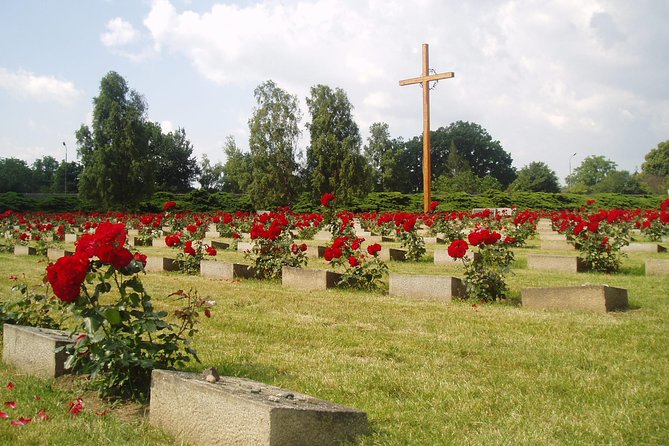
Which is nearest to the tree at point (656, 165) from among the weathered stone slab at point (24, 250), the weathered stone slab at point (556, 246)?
the weathered stone slab at point (556, 246)

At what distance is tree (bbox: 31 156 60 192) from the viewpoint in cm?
8875

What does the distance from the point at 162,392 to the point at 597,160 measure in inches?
4636

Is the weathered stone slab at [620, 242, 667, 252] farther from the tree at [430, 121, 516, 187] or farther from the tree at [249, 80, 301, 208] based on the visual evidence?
the tree at [430, 121, 516, 187]

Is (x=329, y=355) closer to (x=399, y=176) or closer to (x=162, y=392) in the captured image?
(x=162, y=392)

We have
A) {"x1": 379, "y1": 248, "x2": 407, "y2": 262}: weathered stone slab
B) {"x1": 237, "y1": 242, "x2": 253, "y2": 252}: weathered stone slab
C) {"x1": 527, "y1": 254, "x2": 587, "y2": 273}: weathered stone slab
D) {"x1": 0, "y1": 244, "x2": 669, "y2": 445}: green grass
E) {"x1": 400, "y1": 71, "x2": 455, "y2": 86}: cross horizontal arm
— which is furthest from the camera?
{"x1": 400, "y1": 71, "x2": 455, "y2": 86}: cross horizontal arm

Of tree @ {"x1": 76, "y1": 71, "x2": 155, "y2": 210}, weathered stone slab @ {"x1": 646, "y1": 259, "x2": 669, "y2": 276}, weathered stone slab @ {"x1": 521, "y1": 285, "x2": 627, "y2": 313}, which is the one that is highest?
tree @ {"x1": 76, "y1": 71, "x2": 155, "y2": 210}

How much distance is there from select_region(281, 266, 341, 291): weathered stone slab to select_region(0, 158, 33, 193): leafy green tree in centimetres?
7798

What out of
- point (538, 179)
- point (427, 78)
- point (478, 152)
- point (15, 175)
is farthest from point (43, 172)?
point (427, 78)

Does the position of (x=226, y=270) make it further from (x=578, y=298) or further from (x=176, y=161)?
(x=176, y=161)

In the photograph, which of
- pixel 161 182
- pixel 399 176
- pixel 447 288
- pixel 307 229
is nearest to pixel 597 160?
pixel 399 176

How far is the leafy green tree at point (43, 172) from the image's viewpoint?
3499 inches

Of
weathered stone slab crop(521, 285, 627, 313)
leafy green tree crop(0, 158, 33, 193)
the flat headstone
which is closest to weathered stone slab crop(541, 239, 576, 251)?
the flat headstone

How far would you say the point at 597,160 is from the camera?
11088 centimetres

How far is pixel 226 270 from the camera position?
Result: 10.6 m
